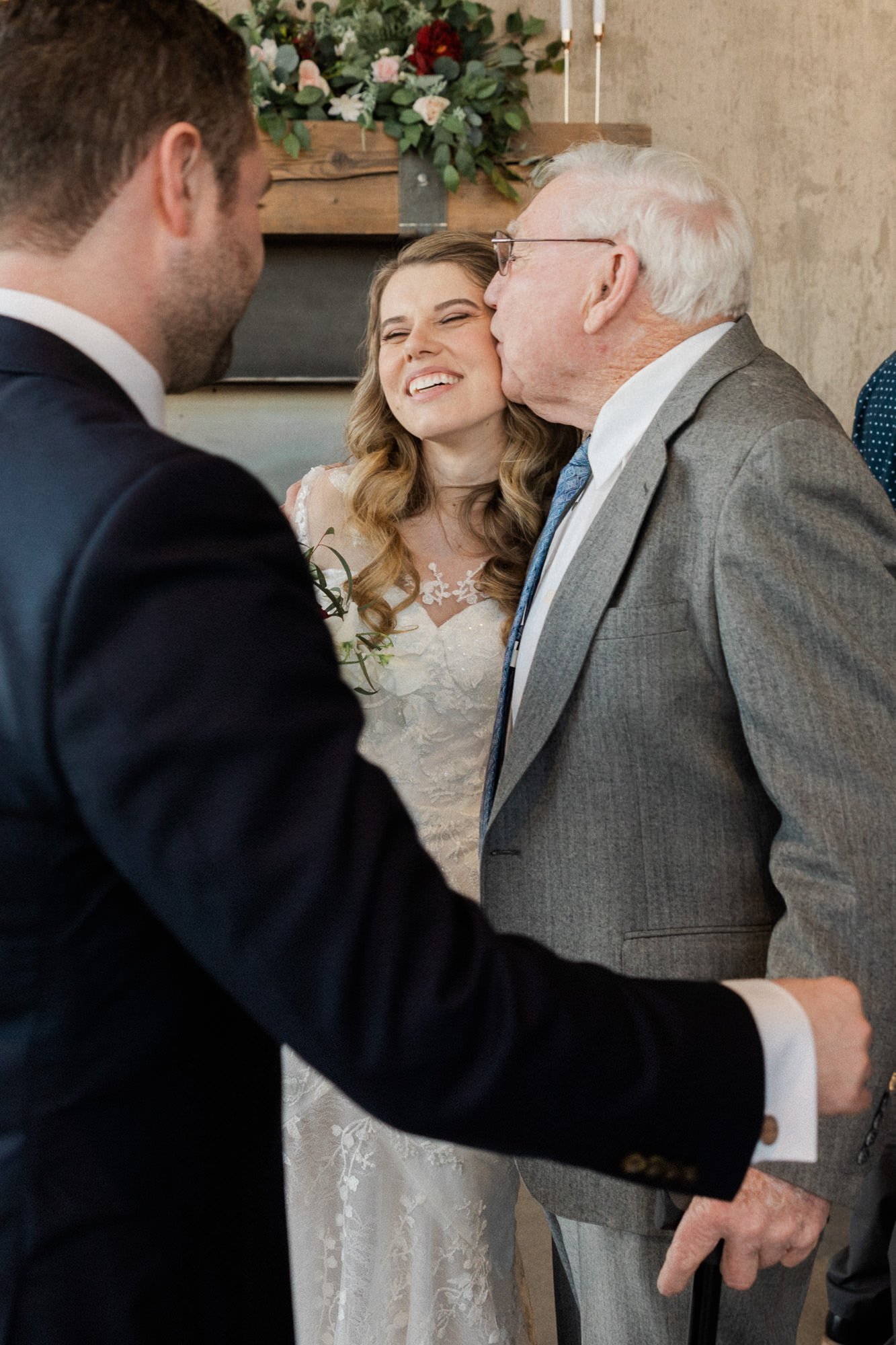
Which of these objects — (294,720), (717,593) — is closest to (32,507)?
(294,720)

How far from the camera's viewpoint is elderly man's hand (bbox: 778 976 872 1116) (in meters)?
0.92

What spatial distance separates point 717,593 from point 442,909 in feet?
2.60

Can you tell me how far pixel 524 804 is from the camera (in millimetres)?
1684

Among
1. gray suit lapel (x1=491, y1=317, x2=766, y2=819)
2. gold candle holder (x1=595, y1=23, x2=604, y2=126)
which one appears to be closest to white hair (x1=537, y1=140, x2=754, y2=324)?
gray suit lapel (x1=491, y1=317, x2=766, y2=819)

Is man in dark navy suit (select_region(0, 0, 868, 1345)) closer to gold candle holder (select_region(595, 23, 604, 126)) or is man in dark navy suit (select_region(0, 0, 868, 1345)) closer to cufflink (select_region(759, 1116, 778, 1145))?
cufflink (select_region(759, 1116, 778, 1145))

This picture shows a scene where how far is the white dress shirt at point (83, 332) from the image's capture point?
927 millimetres

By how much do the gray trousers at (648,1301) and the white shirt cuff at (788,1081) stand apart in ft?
2.60

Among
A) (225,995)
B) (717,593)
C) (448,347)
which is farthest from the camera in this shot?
(448,347)

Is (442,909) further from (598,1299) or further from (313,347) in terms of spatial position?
(313,347)

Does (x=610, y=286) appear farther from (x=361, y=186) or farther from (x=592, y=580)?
(x=361, y=186)

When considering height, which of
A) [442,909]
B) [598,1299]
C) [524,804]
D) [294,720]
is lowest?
[598,1299]

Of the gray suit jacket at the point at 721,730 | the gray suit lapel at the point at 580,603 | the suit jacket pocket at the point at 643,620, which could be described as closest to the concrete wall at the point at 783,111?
the gray suit jacket at the point at 721,730

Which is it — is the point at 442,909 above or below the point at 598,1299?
above

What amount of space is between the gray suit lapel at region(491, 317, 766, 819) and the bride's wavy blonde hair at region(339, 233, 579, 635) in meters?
0.69
